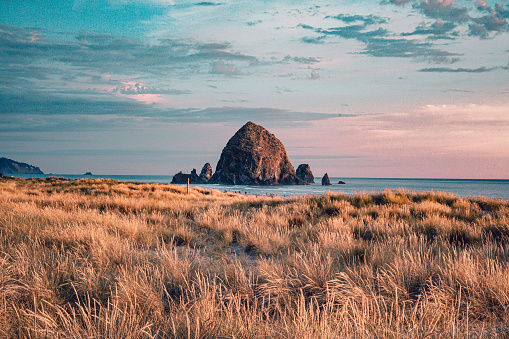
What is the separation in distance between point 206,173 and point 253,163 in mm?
28128

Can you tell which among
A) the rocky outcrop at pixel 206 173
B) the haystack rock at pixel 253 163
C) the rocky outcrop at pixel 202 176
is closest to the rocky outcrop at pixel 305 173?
the haystack rock at pixel 253 163

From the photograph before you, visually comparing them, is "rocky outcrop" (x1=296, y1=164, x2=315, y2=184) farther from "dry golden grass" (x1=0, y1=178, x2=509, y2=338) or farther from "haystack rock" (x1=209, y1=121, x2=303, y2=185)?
"dry golden grass" (x1=0, y1=178, x2=509, y2=338)

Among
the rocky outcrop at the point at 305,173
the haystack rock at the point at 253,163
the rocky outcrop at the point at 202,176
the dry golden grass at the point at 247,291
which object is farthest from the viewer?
the rocky outcrop at the point at 305,173

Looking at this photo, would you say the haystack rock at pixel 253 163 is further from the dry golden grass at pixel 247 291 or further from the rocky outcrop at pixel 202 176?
the dry golden grass at pixel 247 291

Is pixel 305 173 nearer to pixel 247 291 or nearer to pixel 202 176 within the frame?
pixel 202 176

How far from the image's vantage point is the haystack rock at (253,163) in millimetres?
149625

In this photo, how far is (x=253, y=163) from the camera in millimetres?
151625

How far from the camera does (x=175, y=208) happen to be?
1086 centimetres

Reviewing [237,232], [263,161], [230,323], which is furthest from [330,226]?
[263,161]

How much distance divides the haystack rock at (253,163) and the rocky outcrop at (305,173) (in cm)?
875

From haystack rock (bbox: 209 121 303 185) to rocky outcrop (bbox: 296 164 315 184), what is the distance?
8.75 meters

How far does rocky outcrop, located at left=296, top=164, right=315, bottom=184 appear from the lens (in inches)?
6865

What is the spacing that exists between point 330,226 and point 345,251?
233cm

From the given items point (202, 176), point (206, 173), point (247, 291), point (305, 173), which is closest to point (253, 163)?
point (206, 173)
